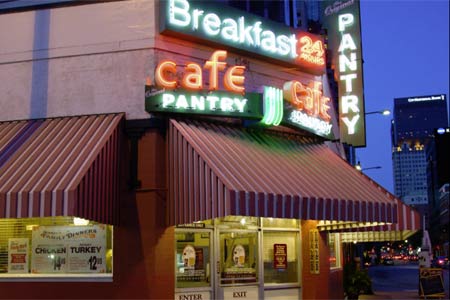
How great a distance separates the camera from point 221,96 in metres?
11.4

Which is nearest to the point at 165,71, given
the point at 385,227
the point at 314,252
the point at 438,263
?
the point at 314,252

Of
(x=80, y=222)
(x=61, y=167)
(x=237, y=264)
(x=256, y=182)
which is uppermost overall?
(x=61, y=167)

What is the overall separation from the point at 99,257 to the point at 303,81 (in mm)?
5924

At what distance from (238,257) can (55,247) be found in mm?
3532

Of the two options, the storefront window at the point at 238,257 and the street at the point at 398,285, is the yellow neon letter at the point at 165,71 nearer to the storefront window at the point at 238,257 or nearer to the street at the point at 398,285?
the storefront window at the point at 238,257

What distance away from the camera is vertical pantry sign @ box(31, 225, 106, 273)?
10938 mm

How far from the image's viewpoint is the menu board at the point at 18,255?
36.6 ft

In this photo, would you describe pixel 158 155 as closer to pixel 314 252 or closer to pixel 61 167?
pixel 61 167

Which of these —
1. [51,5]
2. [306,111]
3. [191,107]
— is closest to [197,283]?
[191,107]

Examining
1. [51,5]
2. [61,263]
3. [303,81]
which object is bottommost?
[61,263]

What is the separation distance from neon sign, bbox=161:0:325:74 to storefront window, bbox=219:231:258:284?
373 centimetres

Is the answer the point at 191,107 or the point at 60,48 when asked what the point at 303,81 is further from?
the point at 60,48

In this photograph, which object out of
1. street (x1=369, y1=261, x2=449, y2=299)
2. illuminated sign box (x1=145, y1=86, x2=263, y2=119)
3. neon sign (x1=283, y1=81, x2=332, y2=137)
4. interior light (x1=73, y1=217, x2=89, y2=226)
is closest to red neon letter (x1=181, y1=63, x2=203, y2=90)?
illuminated sign box (x1=145, y1=86, x2=263, y2=119)

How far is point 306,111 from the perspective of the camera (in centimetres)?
1282
